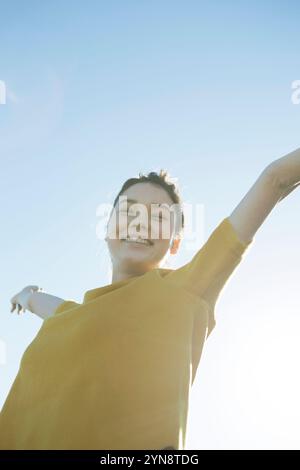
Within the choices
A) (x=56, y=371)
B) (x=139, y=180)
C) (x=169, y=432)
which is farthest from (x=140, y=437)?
(x=139, y=180)

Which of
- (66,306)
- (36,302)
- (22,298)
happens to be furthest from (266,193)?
(22,298)

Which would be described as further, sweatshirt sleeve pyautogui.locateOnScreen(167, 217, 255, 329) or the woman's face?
the woman's face

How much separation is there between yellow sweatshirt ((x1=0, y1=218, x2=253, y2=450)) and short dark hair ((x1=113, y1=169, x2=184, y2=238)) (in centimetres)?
63

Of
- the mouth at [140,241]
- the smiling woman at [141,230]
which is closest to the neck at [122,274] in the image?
the smiling woman at [141,230]

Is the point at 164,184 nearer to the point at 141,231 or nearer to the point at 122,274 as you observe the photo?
the point at 141,231

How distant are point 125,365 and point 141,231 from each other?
75cm

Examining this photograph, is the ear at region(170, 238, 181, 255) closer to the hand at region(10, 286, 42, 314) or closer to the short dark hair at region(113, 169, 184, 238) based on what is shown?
the short dark hair at region(113, 169, 184, 238)

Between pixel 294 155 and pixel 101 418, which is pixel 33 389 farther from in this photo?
pixel 294 155

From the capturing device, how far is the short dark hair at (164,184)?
270 centimetres

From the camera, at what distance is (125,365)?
1.83 m

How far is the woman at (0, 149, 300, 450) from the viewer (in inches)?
67.6

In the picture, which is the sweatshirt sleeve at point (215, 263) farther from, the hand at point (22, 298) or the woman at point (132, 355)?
the hand at point (22, 298)

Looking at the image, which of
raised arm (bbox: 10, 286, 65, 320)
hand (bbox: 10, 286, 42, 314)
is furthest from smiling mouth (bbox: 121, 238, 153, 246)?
hand (bbox: 10, 286, 42, 314)

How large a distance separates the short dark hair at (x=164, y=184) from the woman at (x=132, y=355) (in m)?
0.61
